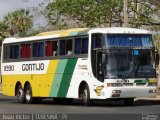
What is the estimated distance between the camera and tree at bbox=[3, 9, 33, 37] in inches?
3000

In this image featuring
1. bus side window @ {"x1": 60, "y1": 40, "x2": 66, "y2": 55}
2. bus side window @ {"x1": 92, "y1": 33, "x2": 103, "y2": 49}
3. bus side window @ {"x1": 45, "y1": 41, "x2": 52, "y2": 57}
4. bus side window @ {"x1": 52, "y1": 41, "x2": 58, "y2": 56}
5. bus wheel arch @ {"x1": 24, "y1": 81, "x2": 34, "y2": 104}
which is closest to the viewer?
bus side window @ {"x1": 92, "y1": 33, "x2": 103, "y2": 49}

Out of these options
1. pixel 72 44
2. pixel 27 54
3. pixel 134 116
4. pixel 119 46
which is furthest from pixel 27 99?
pixel 134 116

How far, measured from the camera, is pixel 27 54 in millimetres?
30703

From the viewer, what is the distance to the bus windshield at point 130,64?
25.3m

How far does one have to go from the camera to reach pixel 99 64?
25625 millimetres

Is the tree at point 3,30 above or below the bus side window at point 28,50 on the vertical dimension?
above

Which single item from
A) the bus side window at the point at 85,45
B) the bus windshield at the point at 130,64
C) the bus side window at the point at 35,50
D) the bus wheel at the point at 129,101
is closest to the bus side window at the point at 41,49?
the bus side window at the point at 35,50

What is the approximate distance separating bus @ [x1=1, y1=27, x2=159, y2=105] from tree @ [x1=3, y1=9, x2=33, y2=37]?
154 ft

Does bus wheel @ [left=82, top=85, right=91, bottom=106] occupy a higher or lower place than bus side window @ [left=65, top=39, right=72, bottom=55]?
lower

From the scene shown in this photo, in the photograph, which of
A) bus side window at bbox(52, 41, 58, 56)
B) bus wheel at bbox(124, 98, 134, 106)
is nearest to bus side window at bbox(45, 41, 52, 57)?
bus side window at bbox(52, 41, 58, 56)

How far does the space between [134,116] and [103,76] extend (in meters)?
6.04

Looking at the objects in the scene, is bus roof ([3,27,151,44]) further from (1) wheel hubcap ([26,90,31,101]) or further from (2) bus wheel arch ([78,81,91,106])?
(1) wheel hubcap ([26,90,31,101])

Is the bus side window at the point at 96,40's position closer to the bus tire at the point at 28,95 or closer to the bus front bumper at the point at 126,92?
the bus front bumper at the point at 126,92

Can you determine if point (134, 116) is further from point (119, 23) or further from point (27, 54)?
point (119, 23)
